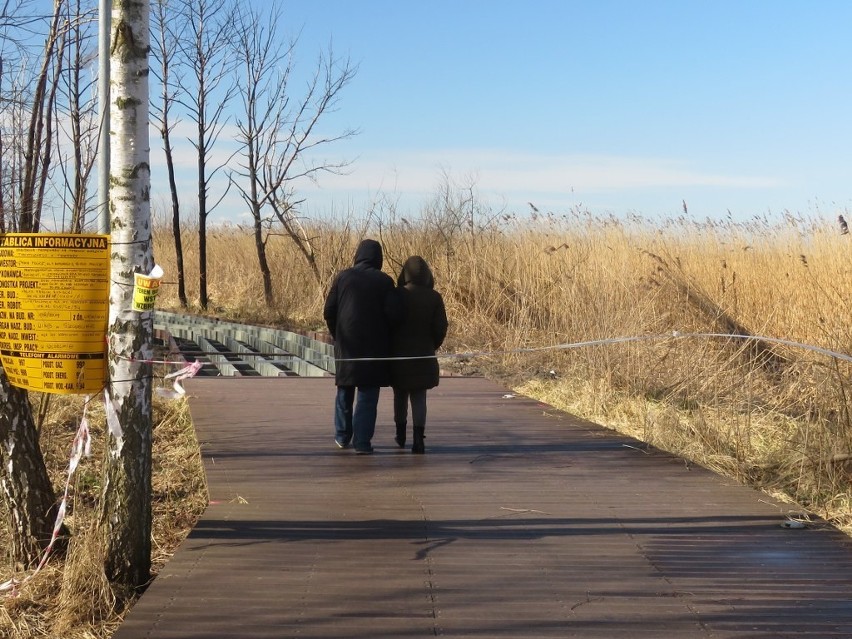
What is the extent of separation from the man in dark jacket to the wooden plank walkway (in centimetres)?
41

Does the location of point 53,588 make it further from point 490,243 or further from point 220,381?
point 490,243

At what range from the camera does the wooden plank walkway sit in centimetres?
409

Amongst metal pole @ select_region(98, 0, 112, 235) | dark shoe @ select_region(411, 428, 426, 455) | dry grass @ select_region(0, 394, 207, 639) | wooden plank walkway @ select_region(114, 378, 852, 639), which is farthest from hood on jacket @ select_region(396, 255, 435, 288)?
metal pole @ select_region(98, 0, 112, 235)

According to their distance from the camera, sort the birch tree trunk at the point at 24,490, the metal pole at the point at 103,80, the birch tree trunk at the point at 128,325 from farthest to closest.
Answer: the metal pole at the point at 103,80
the birch tree trunk at the point at 24,490
the birch tree trunk at the point at 128,325

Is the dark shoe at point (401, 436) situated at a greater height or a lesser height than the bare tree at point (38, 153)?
lesser

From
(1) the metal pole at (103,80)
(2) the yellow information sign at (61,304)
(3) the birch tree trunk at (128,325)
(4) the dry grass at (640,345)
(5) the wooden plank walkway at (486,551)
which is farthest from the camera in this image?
(1) the metal pole at (103,80)

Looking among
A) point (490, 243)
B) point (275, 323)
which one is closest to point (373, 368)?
point (490, 243)

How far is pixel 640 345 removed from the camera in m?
11.4

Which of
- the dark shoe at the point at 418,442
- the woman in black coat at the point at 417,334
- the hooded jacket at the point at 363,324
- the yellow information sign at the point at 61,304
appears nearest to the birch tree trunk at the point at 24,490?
the yellow information sign at the point at 61,304

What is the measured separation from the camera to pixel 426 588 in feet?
14.7

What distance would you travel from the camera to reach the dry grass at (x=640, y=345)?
23.3 ft

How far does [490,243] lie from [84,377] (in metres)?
12.5

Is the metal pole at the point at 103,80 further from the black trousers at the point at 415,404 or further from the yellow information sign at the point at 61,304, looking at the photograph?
the yellow information sign at the point at 61,304

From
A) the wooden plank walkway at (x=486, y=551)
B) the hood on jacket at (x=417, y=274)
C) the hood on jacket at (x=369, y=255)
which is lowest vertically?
the wooden plank walkway at (x=486, y=551)
